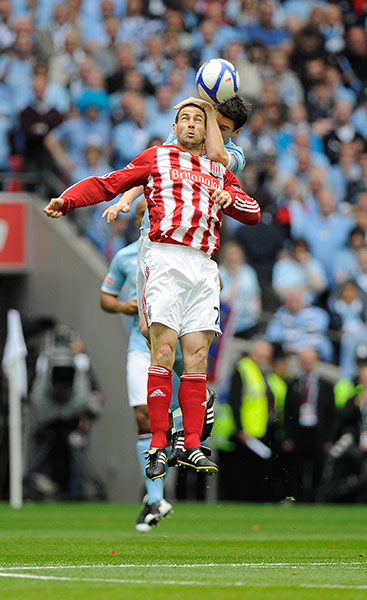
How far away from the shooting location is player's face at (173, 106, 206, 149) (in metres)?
9.14

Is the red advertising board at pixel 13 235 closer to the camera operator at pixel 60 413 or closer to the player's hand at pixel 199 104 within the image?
the camera operator at pixel 60 413

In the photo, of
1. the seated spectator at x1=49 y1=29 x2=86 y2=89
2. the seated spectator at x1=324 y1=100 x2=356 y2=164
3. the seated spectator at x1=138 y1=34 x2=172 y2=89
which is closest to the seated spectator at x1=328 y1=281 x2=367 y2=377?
the seated spectator at x1=324 y1=100 x2=356 y2=164

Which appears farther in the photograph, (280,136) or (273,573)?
(280,136)

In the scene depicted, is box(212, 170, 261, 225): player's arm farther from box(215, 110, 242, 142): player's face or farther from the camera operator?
the camera operator

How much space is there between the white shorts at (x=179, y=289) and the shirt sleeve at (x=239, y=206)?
1.12 ft

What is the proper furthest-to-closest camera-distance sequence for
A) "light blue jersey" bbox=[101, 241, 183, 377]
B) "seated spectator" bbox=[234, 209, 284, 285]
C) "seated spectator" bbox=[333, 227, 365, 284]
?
"seated spectator" bbox=[333, 227, 365, 284]
"seated spectator" bbox=[234, 209, 284, 285]
"light blue jersey" bbox=[101, 241, 183, 377]

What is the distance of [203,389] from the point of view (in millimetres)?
8930

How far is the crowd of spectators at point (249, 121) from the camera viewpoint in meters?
18.4

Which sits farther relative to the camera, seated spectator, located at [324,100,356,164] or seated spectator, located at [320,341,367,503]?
seated spectator, located at [324,100,356,164]

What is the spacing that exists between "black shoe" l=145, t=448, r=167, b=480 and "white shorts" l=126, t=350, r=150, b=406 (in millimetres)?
1955

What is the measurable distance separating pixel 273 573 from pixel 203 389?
2071mm

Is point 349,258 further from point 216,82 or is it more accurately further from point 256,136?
point 216,82

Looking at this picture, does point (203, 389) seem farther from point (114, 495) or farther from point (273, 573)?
point (114, 495)

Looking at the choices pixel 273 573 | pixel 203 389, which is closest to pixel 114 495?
pixel 203 389
